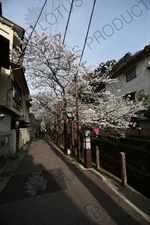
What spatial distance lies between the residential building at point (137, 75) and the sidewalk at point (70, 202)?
11.3 meters

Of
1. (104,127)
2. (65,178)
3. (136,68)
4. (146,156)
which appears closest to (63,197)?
(65,178)

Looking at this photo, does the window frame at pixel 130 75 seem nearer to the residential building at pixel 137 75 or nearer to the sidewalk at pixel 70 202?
the residential building at pixel 137 75

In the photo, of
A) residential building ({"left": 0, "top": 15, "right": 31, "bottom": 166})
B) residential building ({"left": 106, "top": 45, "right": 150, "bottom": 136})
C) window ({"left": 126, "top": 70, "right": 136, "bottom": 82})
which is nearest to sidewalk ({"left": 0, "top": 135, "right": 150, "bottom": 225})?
residential building ({"left": 0, "top": 15, "right": 31, "bottom": 166})

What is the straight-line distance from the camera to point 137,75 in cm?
1565

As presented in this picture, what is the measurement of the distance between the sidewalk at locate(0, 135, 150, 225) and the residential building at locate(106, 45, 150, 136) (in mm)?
11340

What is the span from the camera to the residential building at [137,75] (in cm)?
1416

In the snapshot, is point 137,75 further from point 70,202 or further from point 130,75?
point 70,202

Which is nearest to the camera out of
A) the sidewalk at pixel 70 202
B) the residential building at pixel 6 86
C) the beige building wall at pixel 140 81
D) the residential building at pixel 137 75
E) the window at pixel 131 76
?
the sidewalk at pixel 70 202

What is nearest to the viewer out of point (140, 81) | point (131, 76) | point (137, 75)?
point (140, 81)

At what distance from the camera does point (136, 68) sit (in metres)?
15.8

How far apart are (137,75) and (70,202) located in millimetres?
15550

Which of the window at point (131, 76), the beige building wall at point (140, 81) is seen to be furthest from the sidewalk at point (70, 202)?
the window at point (131, 76)

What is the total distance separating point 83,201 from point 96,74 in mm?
11226

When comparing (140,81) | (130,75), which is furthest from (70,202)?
(130,75)
